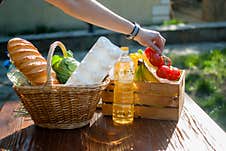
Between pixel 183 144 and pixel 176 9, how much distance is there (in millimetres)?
10585

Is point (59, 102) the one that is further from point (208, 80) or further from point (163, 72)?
point (208, 80)

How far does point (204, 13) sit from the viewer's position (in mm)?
8227

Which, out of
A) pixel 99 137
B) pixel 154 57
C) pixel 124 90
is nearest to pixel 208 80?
pixel 154 57

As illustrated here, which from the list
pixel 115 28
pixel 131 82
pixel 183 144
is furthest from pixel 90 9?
pixel 183 144

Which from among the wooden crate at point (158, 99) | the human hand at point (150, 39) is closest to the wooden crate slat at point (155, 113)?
the wooden crate at point (158, 99)

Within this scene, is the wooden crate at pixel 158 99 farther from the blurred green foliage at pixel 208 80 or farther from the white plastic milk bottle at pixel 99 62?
the blurred green foliage at pixel 208 80

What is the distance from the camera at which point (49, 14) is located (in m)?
6.81

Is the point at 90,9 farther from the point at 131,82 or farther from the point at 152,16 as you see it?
the point at 152,16

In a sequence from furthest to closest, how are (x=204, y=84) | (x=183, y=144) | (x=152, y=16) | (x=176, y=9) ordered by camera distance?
(x=176, y=9) < (x=152, y=16) < (x=204, y=84) < (x=183, y=144)

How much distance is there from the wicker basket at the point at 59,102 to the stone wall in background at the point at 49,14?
5.09 metres

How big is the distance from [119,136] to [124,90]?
0.19m

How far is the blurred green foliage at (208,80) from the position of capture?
3.96 metres

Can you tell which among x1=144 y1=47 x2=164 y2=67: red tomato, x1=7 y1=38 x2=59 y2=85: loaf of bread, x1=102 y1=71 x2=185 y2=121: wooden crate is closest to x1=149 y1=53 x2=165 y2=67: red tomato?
x1=144 y1=47 x2=164 y2=67: red tomato

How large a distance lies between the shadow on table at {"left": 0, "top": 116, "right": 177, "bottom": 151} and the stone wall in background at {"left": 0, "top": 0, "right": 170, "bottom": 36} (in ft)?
16.7
